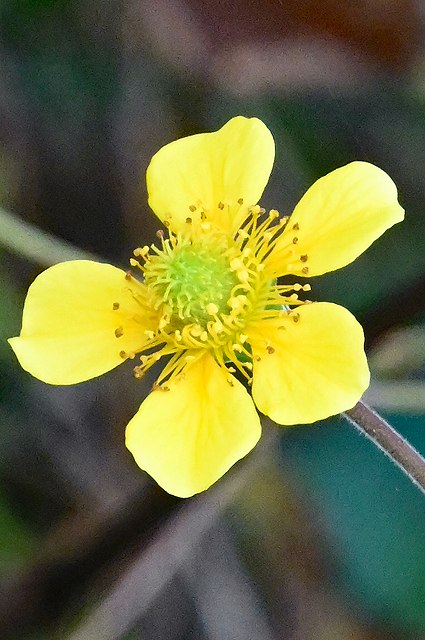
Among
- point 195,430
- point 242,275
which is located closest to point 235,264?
point 242,275

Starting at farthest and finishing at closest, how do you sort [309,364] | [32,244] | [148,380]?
[148,380] < [32,244] < [309,364]

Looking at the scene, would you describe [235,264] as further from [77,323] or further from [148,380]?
[148,380]

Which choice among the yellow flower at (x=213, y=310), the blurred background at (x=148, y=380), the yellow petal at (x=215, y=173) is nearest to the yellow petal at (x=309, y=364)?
the yellow flower at (x=213, y=310)

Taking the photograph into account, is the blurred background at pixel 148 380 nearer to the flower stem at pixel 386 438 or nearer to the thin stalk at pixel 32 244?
the thin stalk at pixel 32 244

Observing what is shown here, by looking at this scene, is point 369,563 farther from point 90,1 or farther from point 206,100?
point 90,1

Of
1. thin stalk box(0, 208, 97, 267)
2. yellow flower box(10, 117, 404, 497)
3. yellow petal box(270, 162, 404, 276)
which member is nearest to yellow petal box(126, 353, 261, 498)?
yellow flower box(10, 117, 404, 497)
